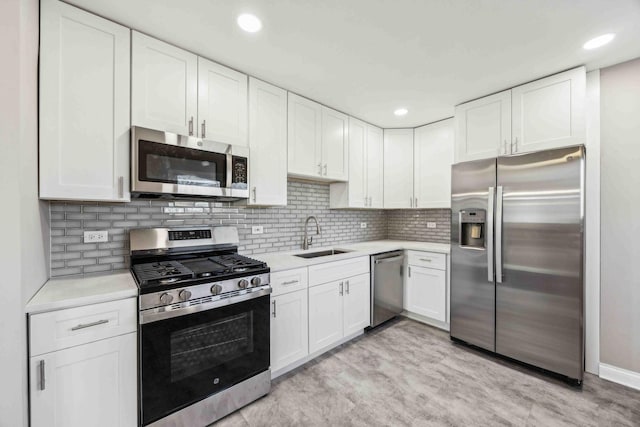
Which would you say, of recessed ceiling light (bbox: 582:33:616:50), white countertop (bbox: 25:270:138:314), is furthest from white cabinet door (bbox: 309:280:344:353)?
recessed ceiling light (bbox: 582:33:616:50)

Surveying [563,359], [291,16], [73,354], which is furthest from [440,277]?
[73,354]

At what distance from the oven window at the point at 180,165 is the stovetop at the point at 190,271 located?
596 millimetres

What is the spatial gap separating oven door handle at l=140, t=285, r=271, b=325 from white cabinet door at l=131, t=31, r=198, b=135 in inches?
48.1

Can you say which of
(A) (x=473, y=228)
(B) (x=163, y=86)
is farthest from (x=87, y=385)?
(A) (x=473, y=228)

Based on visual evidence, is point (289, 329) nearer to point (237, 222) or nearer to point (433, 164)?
point (237, 222)

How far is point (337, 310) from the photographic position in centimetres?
268

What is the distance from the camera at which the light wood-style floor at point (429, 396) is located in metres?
1.79

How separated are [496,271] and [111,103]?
10.9ft

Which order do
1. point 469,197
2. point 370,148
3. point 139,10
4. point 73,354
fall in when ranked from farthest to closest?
point 370,148, point 469,197, point 139,10, point 73,354

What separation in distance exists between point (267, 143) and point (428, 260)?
2.29 meters

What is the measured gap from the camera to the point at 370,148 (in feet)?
11.9

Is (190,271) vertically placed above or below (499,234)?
below

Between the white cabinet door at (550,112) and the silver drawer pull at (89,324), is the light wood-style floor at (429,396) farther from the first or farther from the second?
the white cabinet door at (550,112)

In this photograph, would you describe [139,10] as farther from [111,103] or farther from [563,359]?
[563,359]
